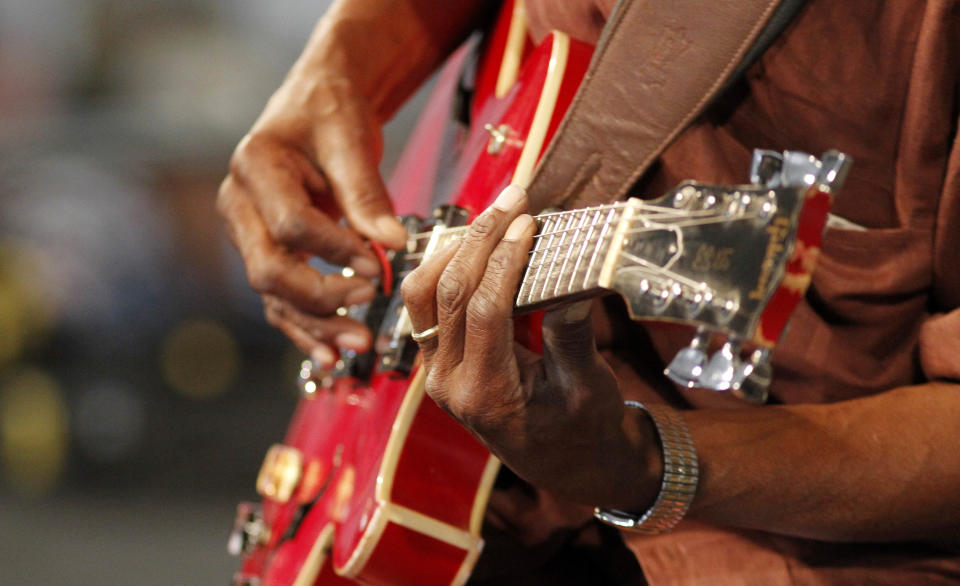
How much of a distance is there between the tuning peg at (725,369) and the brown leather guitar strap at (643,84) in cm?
34

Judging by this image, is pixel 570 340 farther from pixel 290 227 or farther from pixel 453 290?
pixel 290 227

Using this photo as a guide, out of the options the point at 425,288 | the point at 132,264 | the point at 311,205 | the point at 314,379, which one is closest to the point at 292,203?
the point at 311,205

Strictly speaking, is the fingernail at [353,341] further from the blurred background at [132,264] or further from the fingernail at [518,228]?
the blurred background at [132,264]

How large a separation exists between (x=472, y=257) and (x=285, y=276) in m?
0.44

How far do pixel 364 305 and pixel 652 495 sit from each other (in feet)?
1.48

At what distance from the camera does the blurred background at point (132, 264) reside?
3055mm

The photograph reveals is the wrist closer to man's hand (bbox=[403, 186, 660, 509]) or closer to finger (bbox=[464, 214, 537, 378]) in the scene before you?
man's hand (bbox=[403, 186, 660, 509])

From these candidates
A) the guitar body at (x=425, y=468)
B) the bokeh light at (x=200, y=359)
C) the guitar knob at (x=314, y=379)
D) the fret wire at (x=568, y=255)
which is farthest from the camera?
the bokeh light at (x=200, y=359)

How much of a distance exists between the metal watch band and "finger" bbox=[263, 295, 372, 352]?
0.38 metres

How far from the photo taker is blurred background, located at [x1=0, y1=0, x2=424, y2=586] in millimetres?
3055

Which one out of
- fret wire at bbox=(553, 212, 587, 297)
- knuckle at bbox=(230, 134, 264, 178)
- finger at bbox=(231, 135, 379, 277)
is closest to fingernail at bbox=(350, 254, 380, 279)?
finger at bbox=(231, 135, 379, 277)

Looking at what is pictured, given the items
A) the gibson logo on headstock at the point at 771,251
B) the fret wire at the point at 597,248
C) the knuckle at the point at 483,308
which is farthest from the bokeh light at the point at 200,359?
the gibson logo on headstock at the point at 771,251

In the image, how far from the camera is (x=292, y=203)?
1.02m

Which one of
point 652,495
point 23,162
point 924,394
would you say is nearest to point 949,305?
point 924,394
